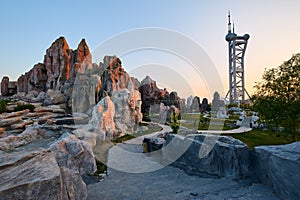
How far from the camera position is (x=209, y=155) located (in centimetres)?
892

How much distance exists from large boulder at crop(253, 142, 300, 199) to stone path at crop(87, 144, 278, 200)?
40 cm

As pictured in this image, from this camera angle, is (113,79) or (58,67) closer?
(113,79)

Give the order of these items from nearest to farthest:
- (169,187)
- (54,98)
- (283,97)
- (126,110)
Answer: (169,187) < (283,97) < (126,110) < (54,98)

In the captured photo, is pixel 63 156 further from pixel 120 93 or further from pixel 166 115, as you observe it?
pixel 166 115

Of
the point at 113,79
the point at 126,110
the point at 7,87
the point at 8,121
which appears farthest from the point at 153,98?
the point at 7,87

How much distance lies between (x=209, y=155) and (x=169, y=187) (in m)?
2.86

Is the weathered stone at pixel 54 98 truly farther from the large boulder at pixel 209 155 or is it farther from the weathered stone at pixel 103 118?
the large boulder at pixel 209 155

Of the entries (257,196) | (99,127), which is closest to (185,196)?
(257,196)

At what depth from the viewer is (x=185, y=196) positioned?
6242 millimetres

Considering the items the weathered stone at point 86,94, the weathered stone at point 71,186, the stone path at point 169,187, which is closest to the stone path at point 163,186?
the stone path at point 169,187

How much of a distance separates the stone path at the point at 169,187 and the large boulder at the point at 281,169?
396mm

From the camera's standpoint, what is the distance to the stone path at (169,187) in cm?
630

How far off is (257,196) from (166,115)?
975 inches

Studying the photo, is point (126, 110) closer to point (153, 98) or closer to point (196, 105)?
point (153, 98)
